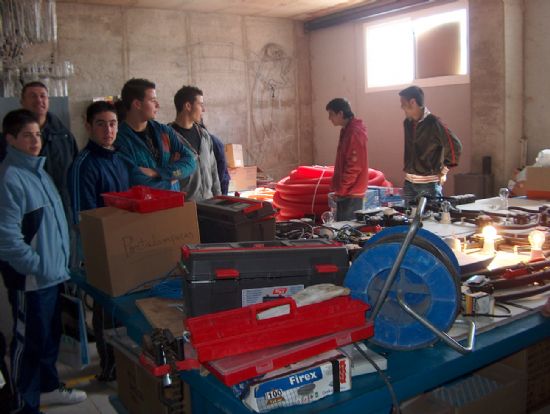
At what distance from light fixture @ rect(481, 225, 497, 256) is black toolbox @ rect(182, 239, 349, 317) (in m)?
1.09

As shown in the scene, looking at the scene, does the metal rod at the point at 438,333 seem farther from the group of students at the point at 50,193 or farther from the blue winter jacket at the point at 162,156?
the blue winter jacket at the point at 162,156

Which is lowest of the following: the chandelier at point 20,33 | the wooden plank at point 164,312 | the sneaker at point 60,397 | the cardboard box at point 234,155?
the sneaker at point 60,397

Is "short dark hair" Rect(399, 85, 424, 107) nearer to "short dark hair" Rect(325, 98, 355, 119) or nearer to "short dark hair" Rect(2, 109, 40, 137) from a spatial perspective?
"short dark hair" Rect(325, 98, 355, 119)

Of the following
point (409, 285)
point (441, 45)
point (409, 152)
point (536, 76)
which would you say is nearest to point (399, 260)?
point (409, 285)

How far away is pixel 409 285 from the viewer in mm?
1498

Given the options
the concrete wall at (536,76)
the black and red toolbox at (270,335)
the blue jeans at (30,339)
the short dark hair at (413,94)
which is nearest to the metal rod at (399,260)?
the black and red toolbox at (270,335)

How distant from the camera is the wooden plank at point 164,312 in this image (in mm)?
1671

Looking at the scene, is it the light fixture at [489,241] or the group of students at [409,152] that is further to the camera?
the group of students at [409,152]

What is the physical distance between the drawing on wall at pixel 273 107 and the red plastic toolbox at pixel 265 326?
23.3 feet

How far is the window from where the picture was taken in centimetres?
674

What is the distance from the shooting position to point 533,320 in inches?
68.5

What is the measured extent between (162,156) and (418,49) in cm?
507

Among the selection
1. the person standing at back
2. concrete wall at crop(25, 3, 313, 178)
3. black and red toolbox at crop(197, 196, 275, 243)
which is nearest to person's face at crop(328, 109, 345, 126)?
the person standing at back

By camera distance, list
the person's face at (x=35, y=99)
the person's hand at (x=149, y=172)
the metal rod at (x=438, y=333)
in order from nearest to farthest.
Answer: the metal rod at (x=438, y=333), the person's hand at (x=149, y=172), the person's face at (x=35, y=99)
